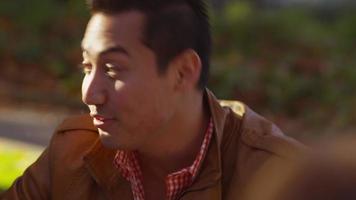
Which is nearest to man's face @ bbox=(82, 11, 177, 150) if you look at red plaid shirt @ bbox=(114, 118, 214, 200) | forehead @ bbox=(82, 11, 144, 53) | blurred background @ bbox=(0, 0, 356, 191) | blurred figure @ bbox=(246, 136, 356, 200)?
forehead @ bbox=(82, 11, 144, 53)

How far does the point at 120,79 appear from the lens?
200cm

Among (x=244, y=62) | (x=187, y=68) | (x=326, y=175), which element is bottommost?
(x=244, y=62)

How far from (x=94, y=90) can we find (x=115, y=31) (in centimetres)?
14

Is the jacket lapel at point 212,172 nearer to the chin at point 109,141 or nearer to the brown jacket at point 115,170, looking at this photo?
the brown jacket at point 115,170

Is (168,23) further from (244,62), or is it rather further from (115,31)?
(244,62)

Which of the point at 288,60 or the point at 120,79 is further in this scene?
the point at 288,60

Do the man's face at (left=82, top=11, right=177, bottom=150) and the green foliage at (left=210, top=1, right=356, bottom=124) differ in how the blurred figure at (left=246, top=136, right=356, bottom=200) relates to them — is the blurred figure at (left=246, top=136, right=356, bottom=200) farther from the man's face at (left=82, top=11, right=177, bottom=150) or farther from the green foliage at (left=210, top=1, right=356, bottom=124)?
the green foliage at (left=210, top=1, right=356, bottom=124)

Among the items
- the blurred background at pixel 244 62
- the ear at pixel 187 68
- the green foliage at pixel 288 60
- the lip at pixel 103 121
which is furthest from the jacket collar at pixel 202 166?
the green foliage at pixel 288 60

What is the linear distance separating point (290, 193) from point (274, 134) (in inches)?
53.2

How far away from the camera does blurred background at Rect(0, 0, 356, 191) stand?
7336mm

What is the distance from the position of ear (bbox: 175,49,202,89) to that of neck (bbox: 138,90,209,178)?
0.05 meters

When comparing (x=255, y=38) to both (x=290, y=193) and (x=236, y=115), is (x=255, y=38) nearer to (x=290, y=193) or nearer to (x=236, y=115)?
(x=236, y=115)

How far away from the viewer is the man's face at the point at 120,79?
6.53ft

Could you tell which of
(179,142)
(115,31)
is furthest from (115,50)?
(179,142)
